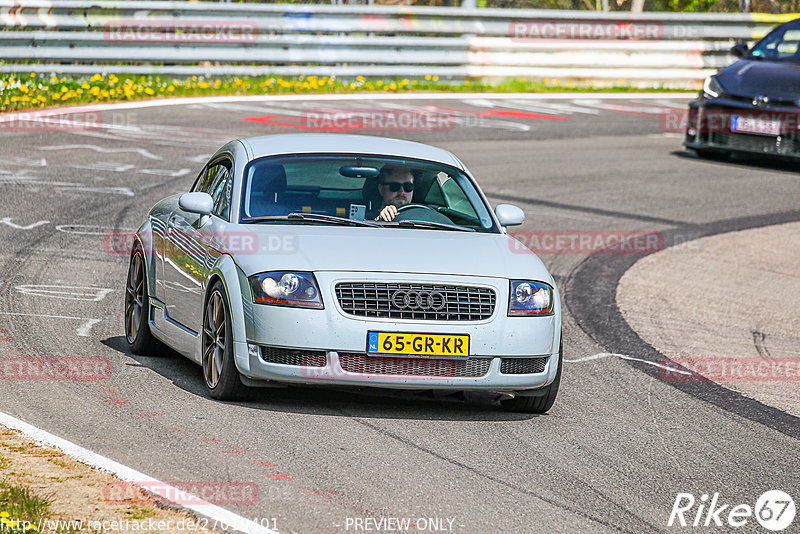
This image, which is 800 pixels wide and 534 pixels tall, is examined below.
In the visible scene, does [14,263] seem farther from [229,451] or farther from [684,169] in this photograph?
[684,169]

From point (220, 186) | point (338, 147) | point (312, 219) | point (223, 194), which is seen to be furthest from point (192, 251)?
point (338, 147)

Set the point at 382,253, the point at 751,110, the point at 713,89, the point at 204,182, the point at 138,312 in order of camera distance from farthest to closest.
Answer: the point at 713,89 < the point at 751,110 < the point at 204,182 < the point at 138,312 < the point at 382,253

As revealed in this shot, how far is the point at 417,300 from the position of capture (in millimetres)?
6887

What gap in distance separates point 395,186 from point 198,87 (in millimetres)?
14863

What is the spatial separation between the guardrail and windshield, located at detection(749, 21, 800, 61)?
6637mm

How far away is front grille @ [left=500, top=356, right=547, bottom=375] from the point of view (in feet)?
23.2

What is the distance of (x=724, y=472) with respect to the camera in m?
6.41

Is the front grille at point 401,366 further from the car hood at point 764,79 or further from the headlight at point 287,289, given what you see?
the car hood at point 764,79

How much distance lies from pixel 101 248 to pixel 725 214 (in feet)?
23.5

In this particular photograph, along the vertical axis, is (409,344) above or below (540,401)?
above

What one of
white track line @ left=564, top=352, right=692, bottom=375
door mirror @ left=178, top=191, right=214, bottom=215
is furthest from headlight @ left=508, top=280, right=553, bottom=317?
door mirror @ left=178, top=191, right=214, bottom=215

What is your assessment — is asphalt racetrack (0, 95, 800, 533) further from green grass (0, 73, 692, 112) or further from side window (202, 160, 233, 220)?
green grass (0, 73, 692, 112)

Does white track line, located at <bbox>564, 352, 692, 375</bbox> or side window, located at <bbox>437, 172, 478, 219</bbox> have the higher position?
side window, located at <bbox>437, 172, 478, 219</bbox>

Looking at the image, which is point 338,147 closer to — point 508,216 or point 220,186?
point 220,186
